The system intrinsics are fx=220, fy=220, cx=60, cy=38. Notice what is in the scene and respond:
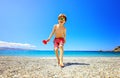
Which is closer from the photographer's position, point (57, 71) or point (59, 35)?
point (57, 71)

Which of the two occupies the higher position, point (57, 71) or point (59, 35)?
point (59, 35)

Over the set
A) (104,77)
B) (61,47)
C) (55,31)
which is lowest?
(104,77)

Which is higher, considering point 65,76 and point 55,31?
point 55,31

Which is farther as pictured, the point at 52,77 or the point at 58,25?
the point at 58,25

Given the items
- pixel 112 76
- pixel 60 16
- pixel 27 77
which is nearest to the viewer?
pixel 27 77

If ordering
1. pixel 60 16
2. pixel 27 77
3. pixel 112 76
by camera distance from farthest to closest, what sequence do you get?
pixel 60 16
pixel 112 76
pixel 27 77

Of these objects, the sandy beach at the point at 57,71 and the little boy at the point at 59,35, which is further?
the little boy at the point at 59,35

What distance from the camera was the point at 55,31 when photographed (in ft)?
36.6

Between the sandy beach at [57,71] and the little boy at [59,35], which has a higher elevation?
the little boy at [59,35]

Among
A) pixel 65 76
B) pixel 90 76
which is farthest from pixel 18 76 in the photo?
pixel 90 76

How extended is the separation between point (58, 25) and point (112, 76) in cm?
402

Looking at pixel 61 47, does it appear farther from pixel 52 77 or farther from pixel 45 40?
pixel 52 77

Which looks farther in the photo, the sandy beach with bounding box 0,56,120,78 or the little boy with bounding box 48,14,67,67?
the little boy with bounding box 48,14,67,67

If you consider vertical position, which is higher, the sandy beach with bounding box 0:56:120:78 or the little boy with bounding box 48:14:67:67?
the little boy with bounding box 48:14:67:67
